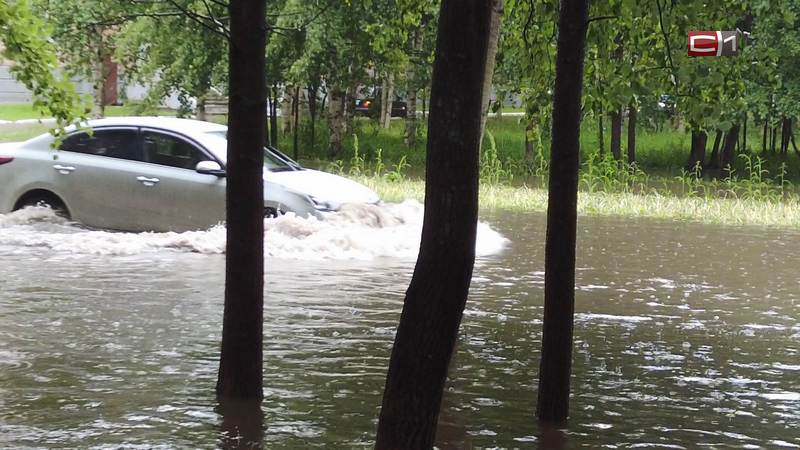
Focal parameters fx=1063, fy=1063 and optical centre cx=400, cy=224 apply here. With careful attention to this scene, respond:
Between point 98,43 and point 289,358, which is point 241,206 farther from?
point 98,43

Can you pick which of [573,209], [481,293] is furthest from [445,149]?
[481,293]

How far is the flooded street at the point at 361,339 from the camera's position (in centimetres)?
628

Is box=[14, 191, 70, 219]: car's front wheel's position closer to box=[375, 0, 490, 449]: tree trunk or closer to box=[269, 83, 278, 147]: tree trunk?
box=[375, 0, 490, 449]: tree trunk

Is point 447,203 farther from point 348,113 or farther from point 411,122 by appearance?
point 348,113

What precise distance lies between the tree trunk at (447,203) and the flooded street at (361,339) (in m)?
1.62

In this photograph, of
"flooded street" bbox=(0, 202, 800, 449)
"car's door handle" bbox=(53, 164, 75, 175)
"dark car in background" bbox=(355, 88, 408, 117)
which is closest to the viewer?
"flooded street" bbox=(0, 202, 800, 449)

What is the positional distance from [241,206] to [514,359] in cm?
310

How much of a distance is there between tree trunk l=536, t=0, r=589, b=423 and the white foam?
793 cm

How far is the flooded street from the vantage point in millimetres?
6277

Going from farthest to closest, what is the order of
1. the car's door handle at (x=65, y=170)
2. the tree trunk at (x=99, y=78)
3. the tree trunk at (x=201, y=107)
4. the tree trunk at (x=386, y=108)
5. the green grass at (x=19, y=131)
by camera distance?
the tree trunk at (x=386, y=108), the green grass at (x=19, y=131), the tree trunk at (x=99, y=78), the tree trunk at (x=201, y=107), the car's door handle at (x=65, y=170)

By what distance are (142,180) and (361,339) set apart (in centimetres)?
621

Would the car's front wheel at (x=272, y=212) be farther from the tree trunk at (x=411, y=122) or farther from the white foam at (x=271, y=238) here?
the tree trunk at (x=411, y=122)

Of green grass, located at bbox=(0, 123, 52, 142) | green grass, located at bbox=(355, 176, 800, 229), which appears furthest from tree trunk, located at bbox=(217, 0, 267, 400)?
green grass, located at bbox=(0, 123, 52, 142)

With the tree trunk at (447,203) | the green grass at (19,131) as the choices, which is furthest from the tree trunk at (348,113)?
the tree trunk at (447,203)
